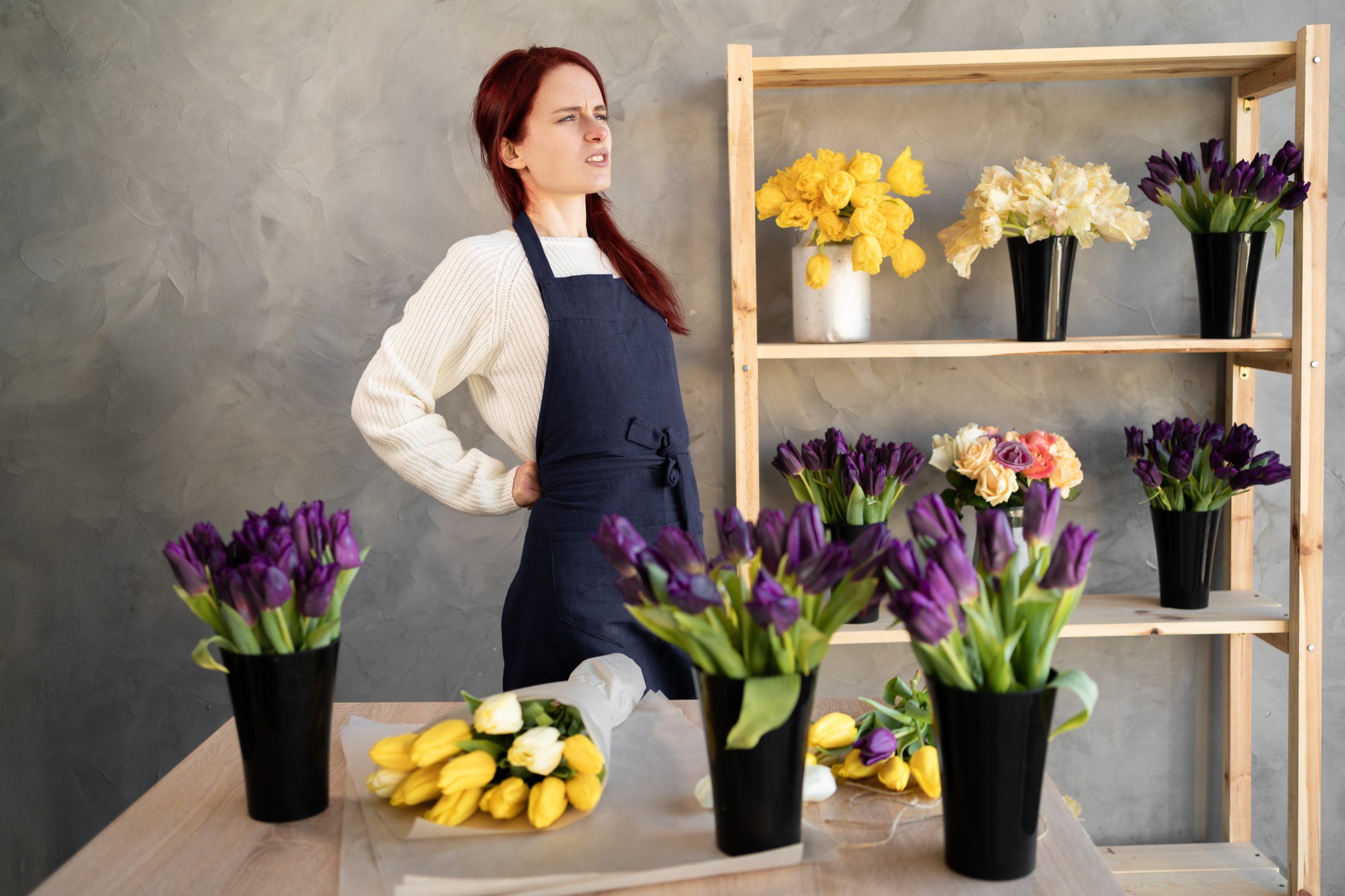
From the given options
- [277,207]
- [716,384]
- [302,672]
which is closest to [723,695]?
[302,672]

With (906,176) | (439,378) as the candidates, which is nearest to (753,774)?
(439,378)

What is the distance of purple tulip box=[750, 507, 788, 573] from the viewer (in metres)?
0.86

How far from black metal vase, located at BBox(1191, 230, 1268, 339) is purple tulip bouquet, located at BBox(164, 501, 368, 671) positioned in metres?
1.69

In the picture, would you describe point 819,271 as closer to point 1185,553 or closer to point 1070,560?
point 1185,553

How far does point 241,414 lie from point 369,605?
0.49m

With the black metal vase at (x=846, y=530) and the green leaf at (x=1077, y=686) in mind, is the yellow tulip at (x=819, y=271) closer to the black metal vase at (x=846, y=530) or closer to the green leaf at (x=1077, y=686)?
the black metal vase at (x=846, y=530)

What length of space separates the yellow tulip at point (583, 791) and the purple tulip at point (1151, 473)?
4.74 feet

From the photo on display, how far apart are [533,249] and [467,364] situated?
0.69 ft

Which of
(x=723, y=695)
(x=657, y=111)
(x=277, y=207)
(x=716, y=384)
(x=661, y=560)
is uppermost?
(x=657, y=111)

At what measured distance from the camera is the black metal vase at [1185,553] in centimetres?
202

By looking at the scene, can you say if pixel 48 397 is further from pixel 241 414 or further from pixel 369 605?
pixel 369 605

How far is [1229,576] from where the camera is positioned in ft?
7.38

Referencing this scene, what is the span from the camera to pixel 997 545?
2.70 feet

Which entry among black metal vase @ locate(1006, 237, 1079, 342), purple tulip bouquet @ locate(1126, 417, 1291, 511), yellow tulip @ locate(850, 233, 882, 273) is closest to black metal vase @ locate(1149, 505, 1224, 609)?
purple tulip bouquet @ locate(1126, 417, 1291, 511)
